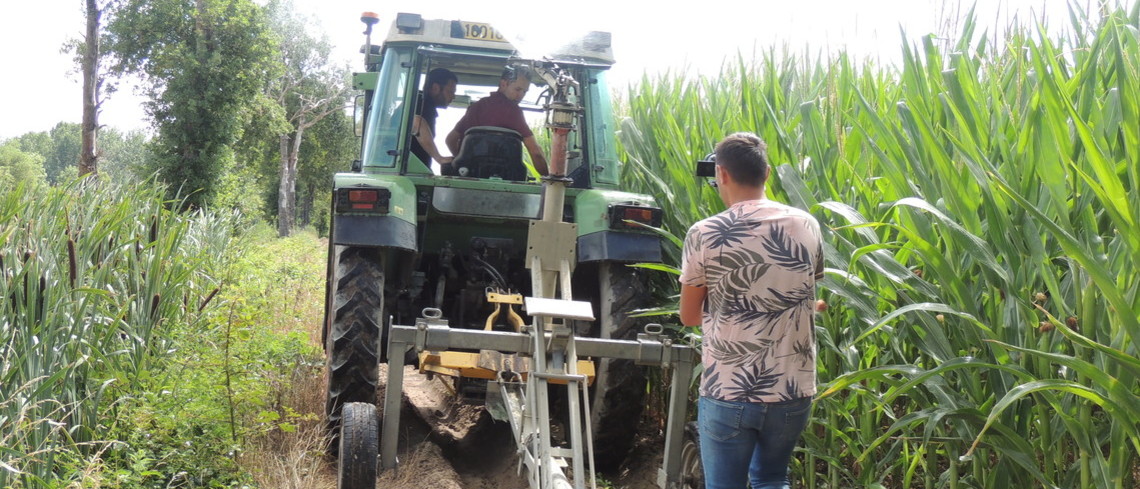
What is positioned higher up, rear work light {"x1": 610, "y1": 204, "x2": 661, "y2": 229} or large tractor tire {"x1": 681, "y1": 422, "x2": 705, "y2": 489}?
rear work light {"x1": 610, "y1": 204, "x2": 661, "y2": 229}

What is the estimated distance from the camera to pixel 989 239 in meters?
2.52

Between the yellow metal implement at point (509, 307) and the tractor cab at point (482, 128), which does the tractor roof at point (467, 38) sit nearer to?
the tractor cab at point (482, 128)

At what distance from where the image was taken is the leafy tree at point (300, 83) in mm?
39938

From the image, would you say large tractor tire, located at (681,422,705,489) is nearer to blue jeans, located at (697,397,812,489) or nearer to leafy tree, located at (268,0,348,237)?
blue jeans, located at (697,397,812,489)

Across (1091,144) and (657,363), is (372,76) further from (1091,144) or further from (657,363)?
(1091,144)

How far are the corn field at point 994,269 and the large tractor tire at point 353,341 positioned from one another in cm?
170

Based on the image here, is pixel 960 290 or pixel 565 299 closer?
pixel 960 290

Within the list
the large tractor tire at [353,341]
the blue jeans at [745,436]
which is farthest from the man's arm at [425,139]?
the blue jeans at [745,436]

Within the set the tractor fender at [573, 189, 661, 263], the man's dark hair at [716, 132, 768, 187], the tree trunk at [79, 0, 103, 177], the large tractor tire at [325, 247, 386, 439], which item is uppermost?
the tree trunk at [79, 0, 103, 177]

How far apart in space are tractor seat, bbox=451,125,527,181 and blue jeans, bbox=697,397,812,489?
2436mm

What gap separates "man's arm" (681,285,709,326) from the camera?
2.65m

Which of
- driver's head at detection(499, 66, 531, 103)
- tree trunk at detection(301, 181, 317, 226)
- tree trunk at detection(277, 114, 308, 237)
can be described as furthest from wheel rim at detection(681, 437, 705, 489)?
tree trunk at detection(301, 181, 317, 226)

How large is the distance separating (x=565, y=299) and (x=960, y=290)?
137 cm

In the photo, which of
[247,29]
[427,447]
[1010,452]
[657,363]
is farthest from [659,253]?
[247,29]
